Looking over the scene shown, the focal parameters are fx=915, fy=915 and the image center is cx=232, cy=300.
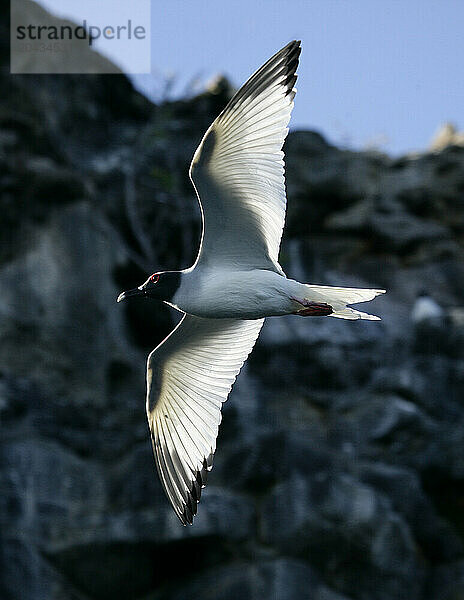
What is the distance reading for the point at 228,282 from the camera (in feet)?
19.4

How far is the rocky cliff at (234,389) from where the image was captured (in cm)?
1055

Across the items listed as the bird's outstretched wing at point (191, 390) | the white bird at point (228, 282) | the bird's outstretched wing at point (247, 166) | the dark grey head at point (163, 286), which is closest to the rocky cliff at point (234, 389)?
the bird's outstretched wing at point (191, 390)

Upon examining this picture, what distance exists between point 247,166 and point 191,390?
192cm

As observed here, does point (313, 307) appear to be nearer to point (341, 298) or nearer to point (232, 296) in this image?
point (341, 298)

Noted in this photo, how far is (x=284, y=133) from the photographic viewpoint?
5.61 metres

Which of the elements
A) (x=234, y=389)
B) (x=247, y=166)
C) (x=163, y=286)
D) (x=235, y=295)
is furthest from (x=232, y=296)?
(x=234, y=389)

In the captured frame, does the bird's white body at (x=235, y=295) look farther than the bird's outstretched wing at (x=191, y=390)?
No

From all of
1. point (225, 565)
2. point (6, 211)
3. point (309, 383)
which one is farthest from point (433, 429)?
point (6, 211)

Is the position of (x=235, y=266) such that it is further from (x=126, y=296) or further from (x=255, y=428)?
(x=255, y=428)

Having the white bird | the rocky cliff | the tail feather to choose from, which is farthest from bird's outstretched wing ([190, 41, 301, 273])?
the rocky cliff

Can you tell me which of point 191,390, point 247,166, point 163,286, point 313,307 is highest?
point 247,166

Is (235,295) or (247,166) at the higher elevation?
(247,166)

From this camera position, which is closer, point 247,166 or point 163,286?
point 247,166

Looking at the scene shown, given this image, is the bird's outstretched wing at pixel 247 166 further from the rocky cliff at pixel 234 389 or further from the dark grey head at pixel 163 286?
the rocky cliff at pixel 234 389
